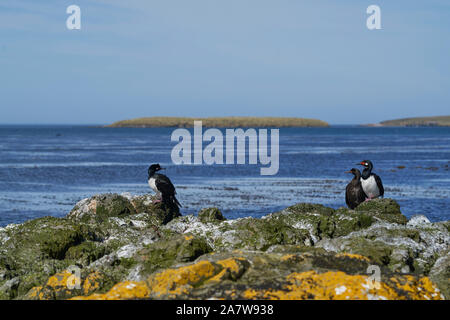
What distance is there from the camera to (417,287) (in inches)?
253

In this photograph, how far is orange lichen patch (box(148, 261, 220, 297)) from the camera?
655 cm

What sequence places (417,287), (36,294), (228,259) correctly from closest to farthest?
(417,287), (228,259), (36,294)

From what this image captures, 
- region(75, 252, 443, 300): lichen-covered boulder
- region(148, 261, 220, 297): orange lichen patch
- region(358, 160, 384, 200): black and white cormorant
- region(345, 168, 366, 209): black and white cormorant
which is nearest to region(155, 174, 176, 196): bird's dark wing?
region(345, 168, 366, 209): black and white cormorant

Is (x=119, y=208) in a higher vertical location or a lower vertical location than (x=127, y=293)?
lower

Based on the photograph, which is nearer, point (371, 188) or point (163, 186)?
point (163, 186)

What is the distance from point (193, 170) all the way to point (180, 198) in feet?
61.6

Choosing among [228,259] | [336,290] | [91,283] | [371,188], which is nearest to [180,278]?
[228,259]

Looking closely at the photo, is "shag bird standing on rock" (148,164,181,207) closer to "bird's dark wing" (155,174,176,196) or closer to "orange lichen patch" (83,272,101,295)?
"bird's dark wing" (155,174,176,196)

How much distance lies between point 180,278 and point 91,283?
1664mm

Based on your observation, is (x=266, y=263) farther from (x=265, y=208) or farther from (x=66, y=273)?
(x=265, y=208)

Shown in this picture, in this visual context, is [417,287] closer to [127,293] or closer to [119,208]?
[127,293]

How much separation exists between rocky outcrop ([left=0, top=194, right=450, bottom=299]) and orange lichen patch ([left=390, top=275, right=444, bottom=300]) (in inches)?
0.5

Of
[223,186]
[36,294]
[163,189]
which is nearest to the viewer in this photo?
[36,294]
